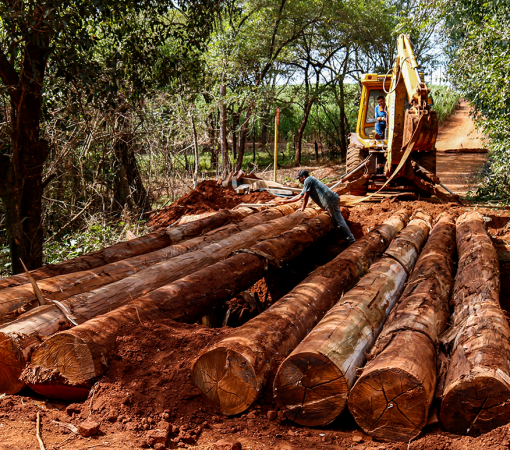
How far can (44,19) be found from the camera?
16.5 ft

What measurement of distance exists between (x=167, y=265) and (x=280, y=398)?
8.00 ft

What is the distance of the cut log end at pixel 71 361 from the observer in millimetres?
3256

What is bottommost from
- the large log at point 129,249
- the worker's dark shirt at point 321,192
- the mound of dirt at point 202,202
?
the large log at point 129,249

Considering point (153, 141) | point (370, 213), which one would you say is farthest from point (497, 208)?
point (153, 141)

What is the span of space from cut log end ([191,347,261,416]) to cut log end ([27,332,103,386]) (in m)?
0.74

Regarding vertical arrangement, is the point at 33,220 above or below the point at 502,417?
above

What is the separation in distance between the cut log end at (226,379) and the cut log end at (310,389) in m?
0.19

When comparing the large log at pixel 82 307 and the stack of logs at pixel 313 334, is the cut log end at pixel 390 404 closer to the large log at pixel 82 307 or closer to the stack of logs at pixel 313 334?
the stack of logs at pixel 313 334

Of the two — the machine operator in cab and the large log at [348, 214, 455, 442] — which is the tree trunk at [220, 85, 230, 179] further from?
the large log at [348, 214, 455, 442]

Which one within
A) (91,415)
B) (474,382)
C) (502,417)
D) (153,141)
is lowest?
(91,415)

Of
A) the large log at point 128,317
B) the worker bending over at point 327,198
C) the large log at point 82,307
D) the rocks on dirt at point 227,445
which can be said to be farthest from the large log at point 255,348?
the worker bending over at point 327,198

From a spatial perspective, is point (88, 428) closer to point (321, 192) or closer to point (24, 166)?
point (24, 166)

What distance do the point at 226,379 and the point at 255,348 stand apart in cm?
29

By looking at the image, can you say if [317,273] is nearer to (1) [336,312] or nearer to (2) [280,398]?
(1) [336,312]
